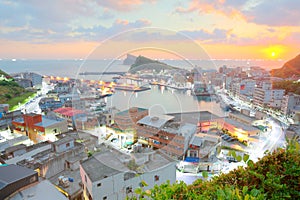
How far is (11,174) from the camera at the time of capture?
2514mm

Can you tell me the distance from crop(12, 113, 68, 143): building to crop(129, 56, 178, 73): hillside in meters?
5.40

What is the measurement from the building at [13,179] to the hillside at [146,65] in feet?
7.81

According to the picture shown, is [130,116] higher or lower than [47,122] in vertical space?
higher

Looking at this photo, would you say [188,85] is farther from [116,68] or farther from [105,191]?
[105,191]

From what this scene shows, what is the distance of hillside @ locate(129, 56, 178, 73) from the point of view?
1.37m

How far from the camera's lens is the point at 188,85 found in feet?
4.93

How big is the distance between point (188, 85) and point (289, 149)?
81 cm

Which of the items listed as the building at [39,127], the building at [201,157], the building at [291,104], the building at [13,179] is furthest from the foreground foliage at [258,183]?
the building at [291,104]

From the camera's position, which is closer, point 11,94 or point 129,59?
point 129,59

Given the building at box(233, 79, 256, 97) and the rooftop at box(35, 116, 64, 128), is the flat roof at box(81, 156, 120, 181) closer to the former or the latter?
the rooftop at box(35, 116, 64, 128)

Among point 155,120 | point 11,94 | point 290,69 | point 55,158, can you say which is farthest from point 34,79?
point 290,69

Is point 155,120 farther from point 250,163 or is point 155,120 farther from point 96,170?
point 96,170

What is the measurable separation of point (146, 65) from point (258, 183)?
3.38ft

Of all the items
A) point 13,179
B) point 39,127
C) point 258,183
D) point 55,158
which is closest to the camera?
point 258,183
